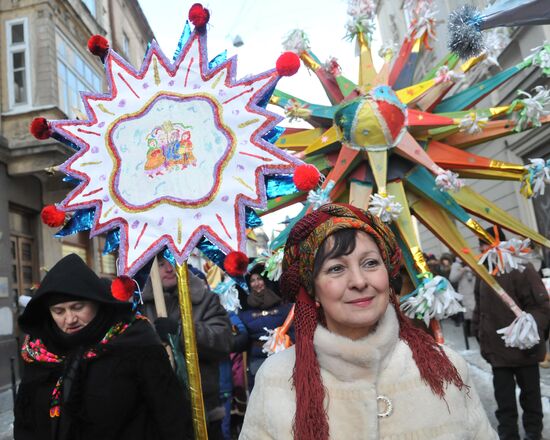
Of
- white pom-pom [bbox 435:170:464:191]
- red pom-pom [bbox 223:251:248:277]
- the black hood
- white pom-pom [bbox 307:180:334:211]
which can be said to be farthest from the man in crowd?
the black hood

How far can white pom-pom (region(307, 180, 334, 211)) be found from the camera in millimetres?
3160

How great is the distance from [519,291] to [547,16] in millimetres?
2477

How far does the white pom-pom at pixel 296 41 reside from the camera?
148 inches

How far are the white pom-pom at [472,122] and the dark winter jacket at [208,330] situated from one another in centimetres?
186

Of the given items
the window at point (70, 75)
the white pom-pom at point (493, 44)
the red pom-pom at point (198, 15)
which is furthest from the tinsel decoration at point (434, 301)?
the window at point (70, 75)

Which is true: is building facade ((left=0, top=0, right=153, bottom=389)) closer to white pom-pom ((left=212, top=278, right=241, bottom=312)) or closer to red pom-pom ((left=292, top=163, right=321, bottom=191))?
white pom-pom ((left=212, top=278, right=241, bottom=312))

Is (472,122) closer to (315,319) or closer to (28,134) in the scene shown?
(315,319)

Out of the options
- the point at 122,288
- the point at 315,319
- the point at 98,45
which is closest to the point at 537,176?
the point at 315,319

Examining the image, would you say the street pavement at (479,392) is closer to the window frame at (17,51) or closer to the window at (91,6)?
the window frame at (17,51)

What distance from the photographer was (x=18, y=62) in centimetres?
1056

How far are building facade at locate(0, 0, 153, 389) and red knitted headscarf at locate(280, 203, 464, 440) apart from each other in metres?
8.12

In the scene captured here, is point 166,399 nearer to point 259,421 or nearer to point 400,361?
point 259,421

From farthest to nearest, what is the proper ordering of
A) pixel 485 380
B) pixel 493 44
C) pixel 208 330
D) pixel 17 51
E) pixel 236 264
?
pixel 17 51
pixel 485 380
pixel 493 44
pixel 208 330
pixel 236 264

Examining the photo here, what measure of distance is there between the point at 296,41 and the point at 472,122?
130 cm
